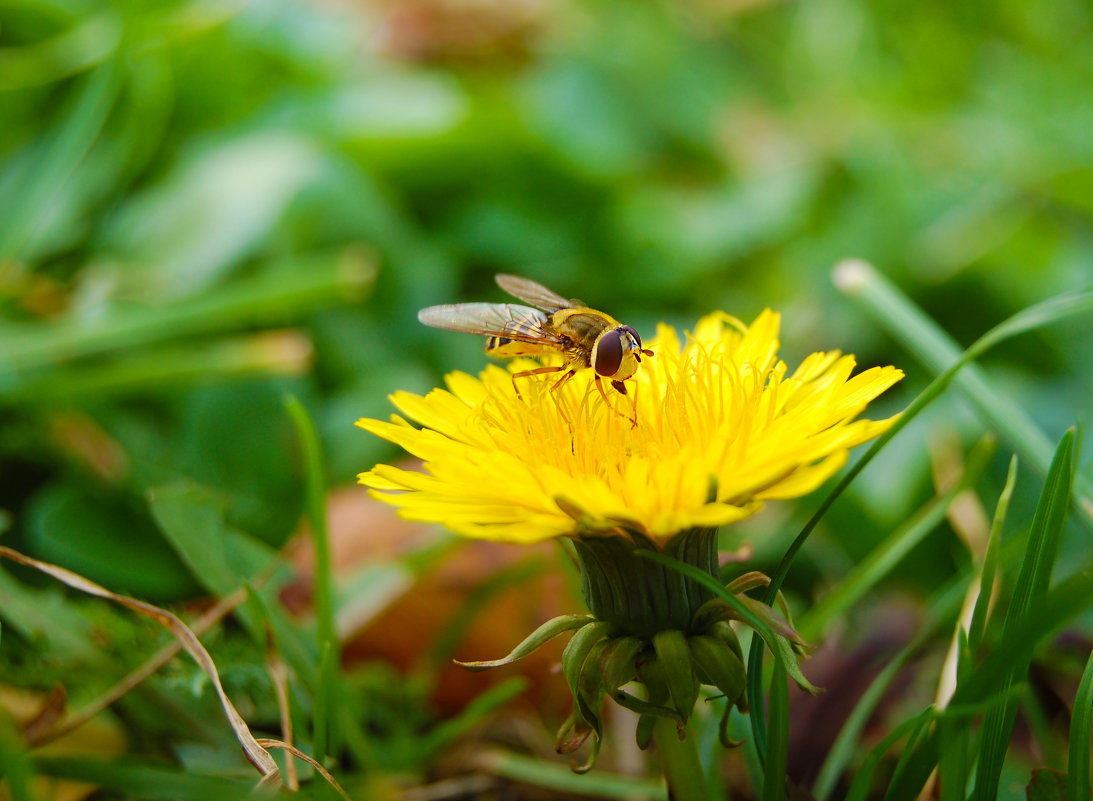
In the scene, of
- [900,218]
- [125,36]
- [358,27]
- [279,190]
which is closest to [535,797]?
[279,190]

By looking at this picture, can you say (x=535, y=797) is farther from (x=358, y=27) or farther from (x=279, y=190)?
(x=358, y=27)

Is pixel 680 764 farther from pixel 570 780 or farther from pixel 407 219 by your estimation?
pixel 407 219

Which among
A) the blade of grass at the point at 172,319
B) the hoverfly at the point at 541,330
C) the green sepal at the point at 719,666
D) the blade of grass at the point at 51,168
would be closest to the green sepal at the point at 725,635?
the green sepal at the point at 719,666

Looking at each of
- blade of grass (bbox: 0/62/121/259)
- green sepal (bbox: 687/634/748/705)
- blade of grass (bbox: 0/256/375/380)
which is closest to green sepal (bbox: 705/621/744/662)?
green sepal (bbox: 687/634/748/705)

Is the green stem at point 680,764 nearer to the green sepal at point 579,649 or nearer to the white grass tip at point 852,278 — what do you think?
the green sepal at point 579,649

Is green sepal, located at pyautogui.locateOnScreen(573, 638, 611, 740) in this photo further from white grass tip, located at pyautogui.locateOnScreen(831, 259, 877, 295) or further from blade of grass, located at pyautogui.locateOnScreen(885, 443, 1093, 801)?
white grass tip, located at pyautogui.locateOnScreen(831, 259, 877, 295)
